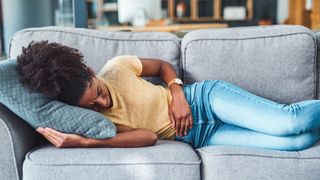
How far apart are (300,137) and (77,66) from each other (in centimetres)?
87

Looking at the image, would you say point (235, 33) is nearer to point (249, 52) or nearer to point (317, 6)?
point (249, 52)

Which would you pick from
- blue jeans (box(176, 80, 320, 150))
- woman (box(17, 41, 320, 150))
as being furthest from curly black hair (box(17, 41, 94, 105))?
blue jeans (box(176, 80, 320, 150))

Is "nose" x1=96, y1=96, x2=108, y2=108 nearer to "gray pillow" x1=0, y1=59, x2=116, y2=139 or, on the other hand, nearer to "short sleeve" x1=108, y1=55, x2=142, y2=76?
"gray pillow" x1=0, y1=59, x2=116, y2=139

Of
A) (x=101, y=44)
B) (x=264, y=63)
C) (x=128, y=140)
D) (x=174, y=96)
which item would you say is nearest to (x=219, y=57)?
(x=264, y=63)

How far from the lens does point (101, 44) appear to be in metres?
2.04

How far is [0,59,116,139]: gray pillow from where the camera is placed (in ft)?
5.05

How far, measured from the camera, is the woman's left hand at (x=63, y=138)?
155 centimetres

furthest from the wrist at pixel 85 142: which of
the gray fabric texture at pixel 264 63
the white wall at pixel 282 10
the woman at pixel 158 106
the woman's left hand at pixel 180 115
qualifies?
the white wall at pixel 282 10

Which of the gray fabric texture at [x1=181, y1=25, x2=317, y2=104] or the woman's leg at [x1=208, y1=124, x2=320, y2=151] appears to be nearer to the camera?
the woman's leg at [x1=208, y1=124, x2=320, y2=151]

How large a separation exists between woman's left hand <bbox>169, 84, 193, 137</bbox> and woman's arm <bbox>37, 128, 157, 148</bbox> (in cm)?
19

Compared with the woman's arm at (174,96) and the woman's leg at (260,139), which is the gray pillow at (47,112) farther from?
the woman's leg at (260,139)

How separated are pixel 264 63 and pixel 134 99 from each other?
0.63 meters

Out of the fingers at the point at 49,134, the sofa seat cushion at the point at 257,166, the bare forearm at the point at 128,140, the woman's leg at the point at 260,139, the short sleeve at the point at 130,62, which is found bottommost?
the sofa seat cushion at the point at 257,166

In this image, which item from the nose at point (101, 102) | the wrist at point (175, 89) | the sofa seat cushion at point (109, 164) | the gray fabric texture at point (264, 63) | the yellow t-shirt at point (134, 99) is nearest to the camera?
the sofa seat cushion at point (109, 164)
